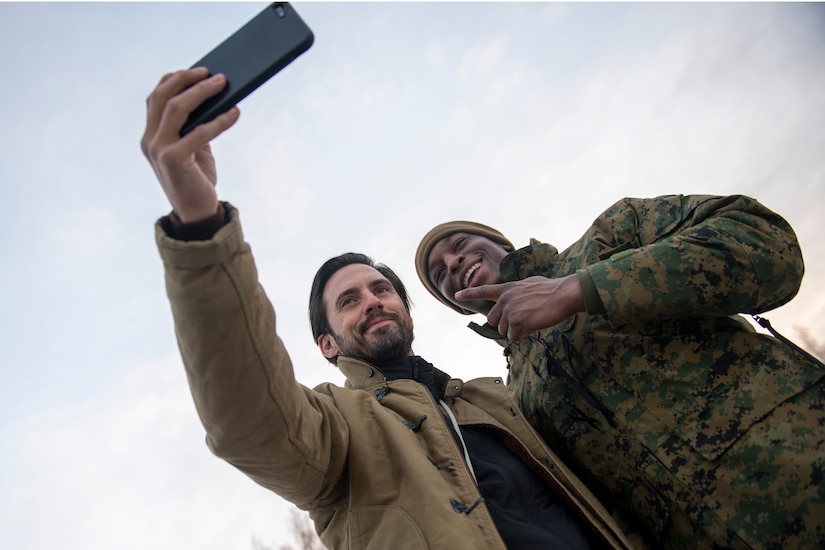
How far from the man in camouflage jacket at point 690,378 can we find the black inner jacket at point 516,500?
A: 348mm

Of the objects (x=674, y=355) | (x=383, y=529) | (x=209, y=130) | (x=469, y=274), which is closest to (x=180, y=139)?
(x=209, y=130)

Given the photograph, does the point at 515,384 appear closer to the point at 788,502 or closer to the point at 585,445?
the point at 585,445

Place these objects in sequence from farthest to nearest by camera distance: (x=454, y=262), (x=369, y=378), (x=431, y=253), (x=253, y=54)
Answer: (x=431, y=253) → (x=454, y=262) → (x=369, y=378) → (x=253, y=54)

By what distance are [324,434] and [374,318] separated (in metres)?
1.16

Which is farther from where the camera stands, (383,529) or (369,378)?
(369,378)

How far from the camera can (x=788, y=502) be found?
65.6 inches

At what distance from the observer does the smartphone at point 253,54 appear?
4.40 ft

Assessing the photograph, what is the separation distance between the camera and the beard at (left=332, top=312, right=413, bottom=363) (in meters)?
2.74

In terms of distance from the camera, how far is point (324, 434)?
178cm

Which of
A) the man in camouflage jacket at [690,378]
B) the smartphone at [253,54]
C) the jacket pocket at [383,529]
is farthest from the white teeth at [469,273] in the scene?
the smartphone at [253,54]

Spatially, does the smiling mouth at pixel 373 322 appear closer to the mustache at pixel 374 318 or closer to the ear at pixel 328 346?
the mustache at pixel 374 318

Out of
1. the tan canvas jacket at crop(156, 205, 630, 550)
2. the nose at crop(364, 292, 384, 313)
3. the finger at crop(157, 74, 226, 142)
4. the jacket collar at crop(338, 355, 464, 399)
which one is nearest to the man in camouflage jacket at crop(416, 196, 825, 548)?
the tan canvas jacket at crop(156, 205, 630, 550)

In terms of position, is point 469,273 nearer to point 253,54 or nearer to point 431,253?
point 431,253

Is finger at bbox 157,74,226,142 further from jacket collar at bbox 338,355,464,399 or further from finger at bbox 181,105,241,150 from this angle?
jacket collar at bbox 338,355,464,399
